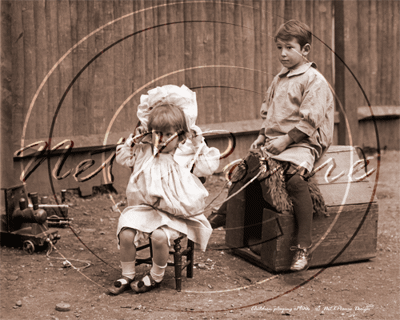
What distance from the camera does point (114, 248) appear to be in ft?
12.7

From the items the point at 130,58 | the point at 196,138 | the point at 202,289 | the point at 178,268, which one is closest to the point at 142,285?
the point at 178,268

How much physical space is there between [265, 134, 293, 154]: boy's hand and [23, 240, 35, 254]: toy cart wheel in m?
1.74

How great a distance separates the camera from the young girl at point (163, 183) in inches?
117

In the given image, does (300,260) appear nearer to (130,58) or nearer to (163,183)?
(163,183)

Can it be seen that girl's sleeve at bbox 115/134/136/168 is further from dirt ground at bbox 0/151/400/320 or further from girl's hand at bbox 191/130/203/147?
dirt ground at bbox 0/151/400/320

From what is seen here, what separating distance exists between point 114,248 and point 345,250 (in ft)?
5.30

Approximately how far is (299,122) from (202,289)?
1.23 metres

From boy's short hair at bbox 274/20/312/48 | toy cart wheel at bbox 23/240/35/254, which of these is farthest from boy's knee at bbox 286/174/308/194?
toy cart wheel at bbox 23/240/35/254

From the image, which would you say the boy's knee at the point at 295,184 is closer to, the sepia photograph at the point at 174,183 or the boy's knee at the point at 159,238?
the sepia photograph at the point at 174,183

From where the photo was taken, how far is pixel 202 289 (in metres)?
3.10

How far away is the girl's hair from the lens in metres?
2.99

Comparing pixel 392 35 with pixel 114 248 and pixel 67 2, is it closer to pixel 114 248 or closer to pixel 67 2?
pixel 67 2

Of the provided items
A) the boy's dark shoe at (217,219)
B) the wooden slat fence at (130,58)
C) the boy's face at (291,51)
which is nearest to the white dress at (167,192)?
the boy's dark shoe at (217,219)

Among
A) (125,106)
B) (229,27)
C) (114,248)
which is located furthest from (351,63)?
(114,248)
